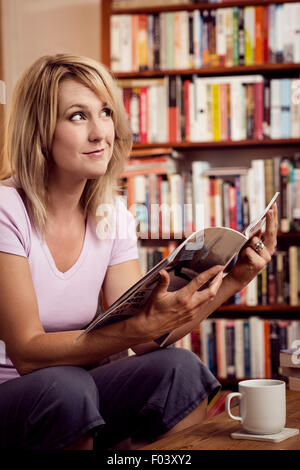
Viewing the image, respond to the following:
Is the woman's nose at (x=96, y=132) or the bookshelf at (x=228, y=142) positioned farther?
the bookshelf at (x=228, y=142)

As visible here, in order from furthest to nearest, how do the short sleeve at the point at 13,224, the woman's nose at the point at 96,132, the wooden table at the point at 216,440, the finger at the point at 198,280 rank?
the woman's nose at the point at 96,132, the short sleeve at the point at 13,224, the finger at the point at 198,280, the wooden table at the point at 216,440

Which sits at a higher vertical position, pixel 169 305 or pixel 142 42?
pixel 142 42

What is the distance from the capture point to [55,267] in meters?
1.14

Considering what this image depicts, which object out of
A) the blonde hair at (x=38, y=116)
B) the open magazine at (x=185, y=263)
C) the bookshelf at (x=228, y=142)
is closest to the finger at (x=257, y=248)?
the open magazine at (x=185, y=263)

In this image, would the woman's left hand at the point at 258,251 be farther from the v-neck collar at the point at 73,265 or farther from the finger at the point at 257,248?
the v-neck collar at the point at 73,265

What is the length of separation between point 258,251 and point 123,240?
0.97 ft

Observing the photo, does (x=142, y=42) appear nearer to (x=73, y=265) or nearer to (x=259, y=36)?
(x=259, y=36)

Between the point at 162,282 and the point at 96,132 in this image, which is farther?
the point at 96,132

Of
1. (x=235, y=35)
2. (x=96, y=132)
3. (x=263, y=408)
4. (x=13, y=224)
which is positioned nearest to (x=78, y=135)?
(x=96, y=132)

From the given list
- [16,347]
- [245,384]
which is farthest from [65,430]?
[245,384]

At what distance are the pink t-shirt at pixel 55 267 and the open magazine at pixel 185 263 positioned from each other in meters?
0.21

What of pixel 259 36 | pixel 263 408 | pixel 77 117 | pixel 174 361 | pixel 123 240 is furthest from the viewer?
pixel 259 36

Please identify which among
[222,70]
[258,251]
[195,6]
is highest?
[195,6]

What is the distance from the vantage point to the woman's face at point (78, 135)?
1148 mm
